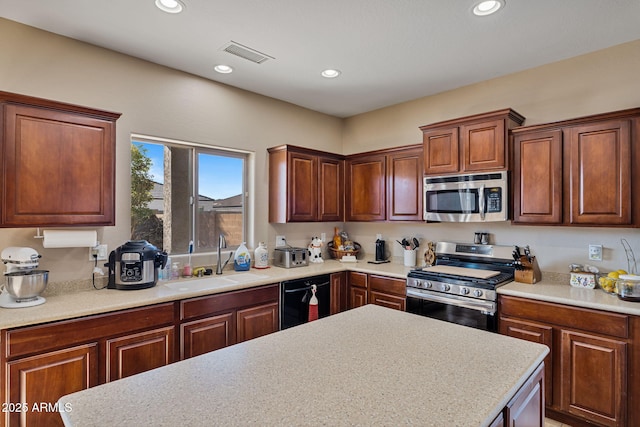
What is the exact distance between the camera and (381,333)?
5.37ft

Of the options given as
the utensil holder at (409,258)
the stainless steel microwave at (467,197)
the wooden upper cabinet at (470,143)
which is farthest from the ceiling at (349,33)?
the utensil holder at (409,258)

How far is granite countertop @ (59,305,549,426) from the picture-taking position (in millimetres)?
961

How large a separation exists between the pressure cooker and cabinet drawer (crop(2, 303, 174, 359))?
36 centimetres

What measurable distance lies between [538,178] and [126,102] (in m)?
3.37

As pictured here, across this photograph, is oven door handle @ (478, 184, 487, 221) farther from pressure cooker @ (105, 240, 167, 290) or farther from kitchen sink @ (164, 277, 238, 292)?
pressure cooker @ (105, 240, 167, 290)

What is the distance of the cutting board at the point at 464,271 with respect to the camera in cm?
295

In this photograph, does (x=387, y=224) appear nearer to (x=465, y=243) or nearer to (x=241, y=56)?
(x=465, y=243)

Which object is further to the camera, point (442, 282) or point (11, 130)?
point (442, 282)

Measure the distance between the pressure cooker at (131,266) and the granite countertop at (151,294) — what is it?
2.3 inches

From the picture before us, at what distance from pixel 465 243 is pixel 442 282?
713 mm

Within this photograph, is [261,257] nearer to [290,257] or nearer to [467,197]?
[290,257]

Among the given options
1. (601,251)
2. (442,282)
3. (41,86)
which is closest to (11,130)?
(41,86)

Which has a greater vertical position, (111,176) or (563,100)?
(563,100)

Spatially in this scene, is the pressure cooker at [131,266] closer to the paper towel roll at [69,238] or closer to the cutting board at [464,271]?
the paper towel roll at [69,238]
